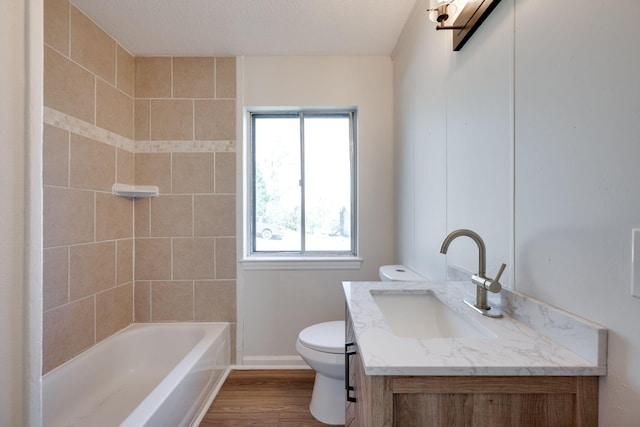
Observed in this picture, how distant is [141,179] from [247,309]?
1240mm

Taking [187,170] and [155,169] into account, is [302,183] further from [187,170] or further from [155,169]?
[155,169]

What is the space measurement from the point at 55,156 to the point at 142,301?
1107 millimetres

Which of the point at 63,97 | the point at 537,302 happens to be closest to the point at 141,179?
the point at 63,97

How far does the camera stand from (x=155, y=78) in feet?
6.25

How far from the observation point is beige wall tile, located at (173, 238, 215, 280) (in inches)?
75.2

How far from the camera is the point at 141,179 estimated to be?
6.27ft

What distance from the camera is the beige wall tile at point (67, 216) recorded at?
1.30 m

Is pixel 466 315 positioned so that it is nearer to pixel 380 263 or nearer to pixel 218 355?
pixel 380 263

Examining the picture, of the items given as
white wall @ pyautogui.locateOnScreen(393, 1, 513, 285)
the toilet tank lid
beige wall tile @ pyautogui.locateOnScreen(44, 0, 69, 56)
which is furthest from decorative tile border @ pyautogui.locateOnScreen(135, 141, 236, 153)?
the toilet tank lid

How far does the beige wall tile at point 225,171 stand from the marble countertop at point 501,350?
59.4 inches

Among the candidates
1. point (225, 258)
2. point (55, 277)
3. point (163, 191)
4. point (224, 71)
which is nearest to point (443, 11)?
point (224, 71)

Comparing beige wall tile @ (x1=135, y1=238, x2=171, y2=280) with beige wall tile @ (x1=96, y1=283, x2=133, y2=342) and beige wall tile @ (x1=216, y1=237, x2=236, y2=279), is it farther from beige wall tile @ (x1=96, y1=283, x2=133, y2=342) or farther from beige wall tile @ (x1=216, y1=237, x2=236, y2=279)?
beige wall tile @ (x1=216, y1=237, x2=236, y2=279)

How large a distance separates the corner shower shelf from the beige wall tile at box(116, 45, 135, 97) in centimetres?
68

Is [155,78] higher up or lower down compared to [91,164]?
higher up
